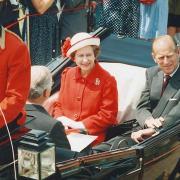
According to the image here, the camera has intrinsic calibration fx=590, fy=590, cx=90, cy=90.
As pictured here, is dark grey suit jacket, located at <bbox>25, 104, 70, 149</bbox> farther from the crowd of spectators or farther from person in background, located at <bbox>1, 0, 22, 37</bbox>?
the crowd of spectators

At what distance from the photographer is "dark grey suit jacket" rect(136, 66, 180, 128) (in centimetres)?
407

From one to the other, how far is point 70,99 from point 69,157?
1.42 meters

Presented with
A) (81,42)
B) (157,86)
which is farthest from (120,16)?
(157,86)

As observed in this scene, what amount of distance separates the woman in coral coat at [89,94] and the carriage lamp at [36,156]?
1.63 meters

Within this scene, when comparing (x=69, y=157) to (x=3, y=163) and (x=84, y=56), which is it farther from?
(x=84, y=56)

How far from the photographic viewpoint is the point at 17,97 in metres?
3.21

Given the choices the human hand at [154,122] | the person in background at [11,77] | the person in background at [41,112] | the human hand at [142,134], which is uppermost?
the person in background at [11,77]

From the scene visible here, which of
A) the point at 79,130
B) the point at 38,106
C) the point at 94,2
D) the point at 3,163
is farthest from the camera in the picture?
the point at 94,2

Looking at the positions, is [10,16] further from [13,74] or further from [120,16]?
[13,74]

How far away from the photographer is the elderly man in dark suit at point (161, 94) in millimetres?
4105

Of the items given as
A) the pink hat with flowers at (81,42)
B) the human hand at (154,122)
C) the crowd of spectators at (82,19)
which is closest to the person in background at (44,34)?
the crowd of spectators at (82,19)

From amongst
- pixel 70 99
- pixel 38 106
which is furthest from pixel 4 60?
pixel 70 99

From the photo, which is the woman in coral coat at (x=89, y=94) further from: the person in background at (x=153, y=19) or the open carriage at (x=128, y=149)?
the person in background at (x=153, y=19)

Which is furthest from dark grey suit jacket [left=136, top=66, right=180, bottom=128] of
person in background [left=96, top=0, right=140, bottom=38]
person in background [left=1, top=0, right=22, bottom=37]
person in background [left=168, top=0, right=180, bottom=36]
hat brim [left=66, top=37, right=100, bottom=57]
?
person in background [left=168, top=0, right=180, bottom=36]
